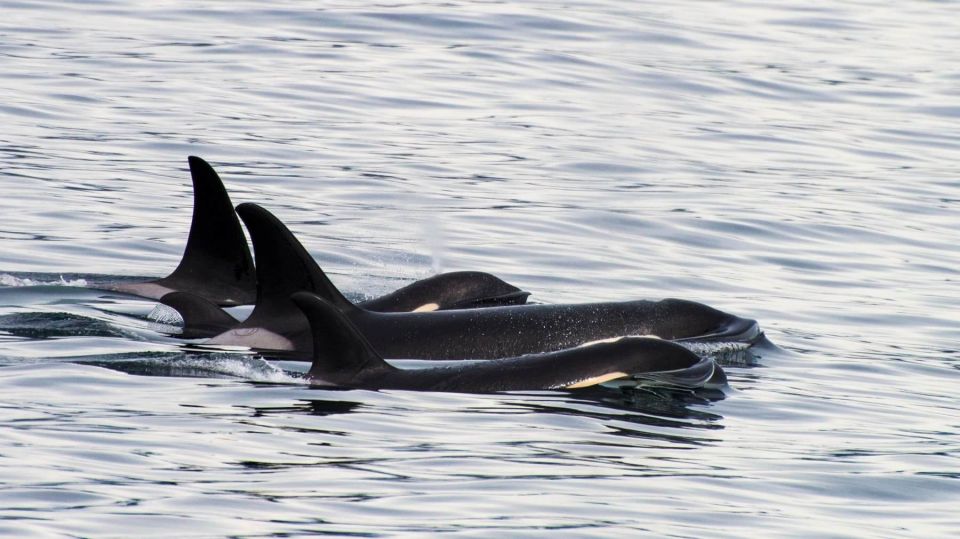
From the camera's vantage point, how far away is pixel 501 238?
644 inches

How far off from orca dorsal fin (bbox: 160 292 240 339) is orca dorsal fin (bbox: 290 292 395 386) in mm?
1882

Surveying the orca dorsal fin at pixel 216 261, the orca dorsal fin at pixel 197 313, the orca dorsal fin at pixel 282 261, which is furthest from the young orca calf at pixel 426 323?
the orca dorsal fin at pixel 216 261

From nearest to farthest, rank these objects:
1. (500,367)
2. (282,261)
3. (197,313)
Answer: (500,367), (282,261), (197,313)

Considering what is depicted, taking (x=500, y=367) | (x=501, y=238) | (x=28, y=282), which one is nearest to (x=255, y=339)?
(x=500, y=367)

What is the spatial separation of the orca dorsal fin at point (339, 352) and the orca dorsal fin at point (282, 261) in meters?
0.99

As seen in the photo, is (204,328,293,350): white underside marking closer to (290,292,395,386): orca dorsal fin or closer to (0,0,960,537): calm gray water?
(0,0,960,537): calm gray water

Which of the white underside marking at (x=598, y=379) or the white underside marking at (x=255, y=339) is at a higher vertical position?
the white underside marking at (x=598, y=379)

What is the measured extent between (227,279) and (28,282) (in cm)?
138

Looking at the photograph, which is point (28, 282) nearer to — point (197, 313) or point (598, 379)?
point (197, 313)

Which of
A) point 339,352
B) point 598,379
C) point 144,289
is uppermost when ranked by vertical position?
point 339,352

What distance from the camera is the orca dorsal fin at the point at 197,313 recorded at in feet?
37.8

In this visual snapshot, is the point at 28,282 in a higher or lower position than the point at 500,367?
lower

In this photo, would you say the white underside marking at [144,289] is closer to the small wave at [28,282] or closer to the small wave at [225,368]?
the small wave at [28,282]

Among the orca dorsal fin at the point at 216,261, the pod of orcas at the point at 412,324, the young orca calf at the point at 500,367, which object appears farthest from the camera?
the orca dorsal fin at the point at 216,261
